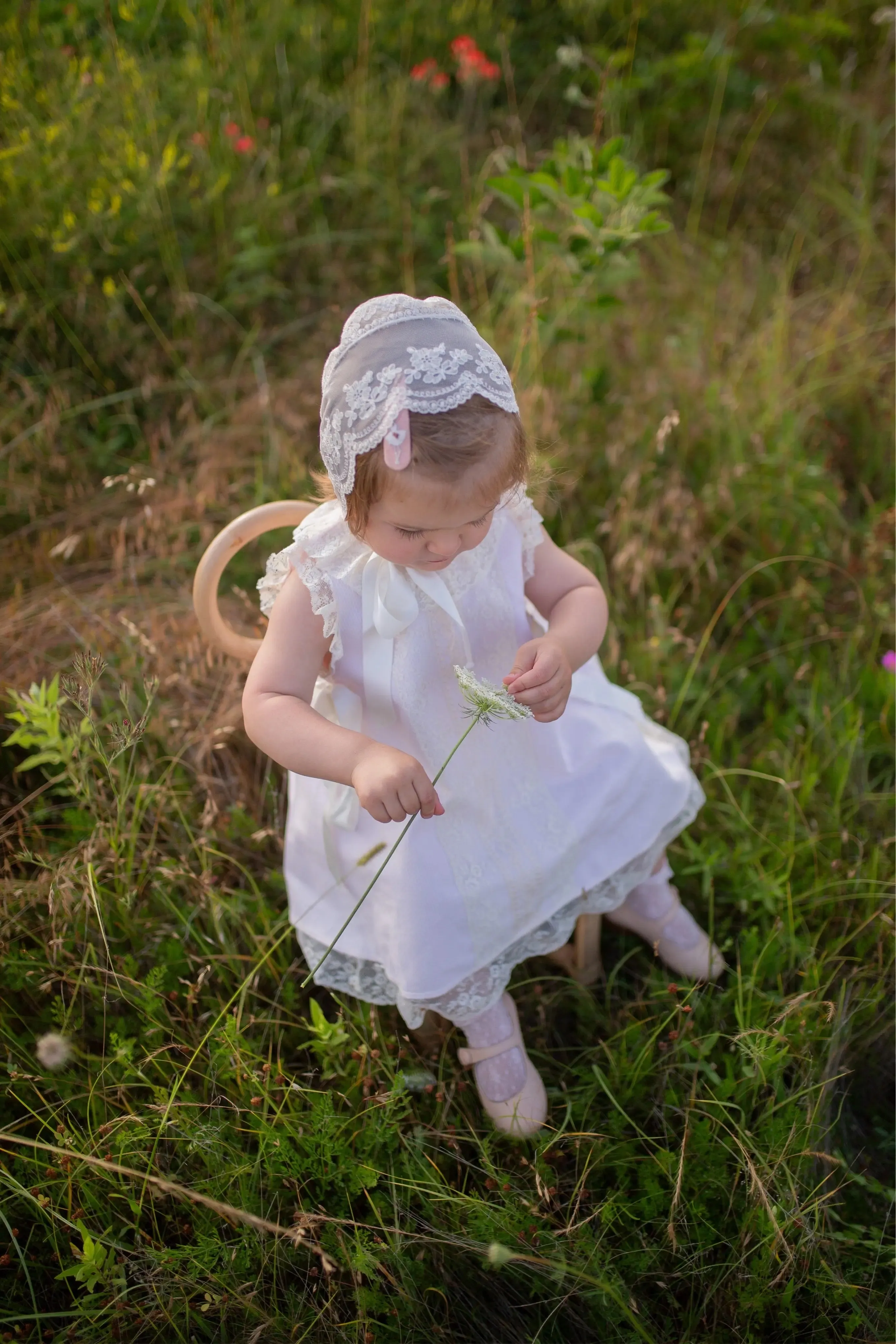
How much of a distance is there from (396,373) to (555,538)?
4.67 feet

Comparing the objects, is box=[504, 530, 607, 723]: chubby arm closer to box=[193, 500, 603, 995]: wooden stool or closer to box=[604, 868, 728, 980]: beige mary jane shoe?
box=[193, 500, 603, 995]: wooden stool

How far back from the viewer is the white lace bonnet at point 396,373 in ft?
3.97

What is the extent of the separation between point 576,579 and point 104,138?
7.33ft

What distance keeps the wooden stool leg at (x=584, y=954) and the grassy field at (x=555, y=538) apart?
0.13ft

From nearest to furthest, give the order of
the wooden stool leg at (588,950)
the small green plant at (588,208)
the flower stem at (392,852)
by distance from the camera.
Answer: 1. the flower stem at (392,852)
2. the wooden stool leg at (588,950)
3. the small green plant at (588,208)

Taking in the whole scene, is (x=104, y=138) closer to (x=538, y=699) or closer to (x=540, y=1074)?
(x=538, y=699)

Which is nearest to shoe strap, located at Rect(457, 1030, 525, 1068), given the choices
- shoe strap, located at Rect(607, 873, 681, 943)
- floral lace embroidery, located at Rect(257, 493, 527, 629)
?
shoe strap, located at Rect(607, 873, 681, 943)

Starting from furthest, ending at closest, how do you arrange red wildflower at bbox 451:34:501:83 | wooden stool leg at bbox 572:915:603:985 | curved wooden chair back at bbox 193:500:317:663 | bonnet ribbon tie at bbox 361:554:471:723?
red wildflower at bbox 451:34:501:83 < wooden stool leg at bbox 572:915:603:985 < curved wooden chair back at bbox 193:500:317:663 < bonnet ribbon tie at bbox 361:554:471:723

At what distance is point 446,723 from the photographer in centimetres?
153

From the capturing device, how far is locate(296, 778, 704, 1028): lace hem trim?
1567 millimetres

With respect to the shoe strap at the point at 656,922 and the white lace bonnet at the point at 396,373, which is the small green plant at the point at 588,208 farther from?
the shoe strap at the point at 656,922

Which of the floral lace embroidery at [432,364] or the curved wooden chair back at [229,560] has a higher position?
the floral lace embroidery at [432,364]

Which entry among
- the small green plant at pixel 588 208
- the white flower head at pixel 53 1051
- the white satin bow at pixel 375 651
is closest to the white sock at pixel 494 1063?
the white satin bow at pixel 375 651

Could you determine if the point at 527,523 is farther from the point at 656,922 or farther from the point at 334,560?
the point at 656,922
